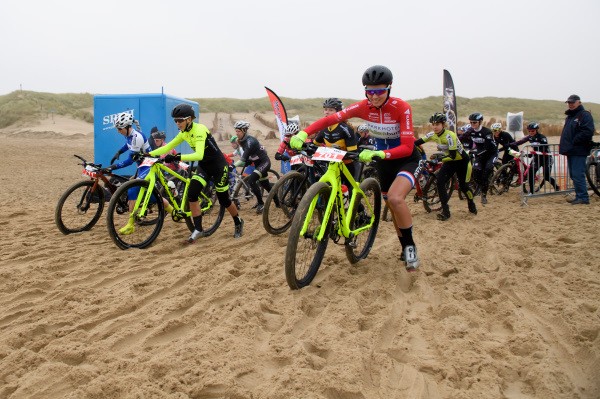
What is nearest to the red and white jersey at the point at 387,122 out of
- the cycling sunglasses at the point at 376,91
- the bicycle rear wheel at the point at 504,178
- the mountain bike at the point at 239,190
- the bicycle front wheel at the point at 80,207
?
the cycling sunglasses at the point at 376,91

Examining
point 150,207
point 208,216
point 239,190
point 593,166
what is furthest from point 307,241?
point 593,166

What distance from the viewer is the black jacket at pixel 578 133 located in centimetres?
976

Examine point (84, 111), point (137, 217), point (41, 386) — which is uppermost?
point (84, 111)

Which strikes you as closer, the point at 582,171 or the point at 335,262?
the point at 335,262

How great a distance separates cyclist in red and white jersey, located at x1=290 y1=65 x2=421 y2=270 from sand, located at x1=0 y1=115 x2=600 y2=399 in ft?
1.91

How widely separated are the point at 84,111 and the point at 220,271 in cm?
4018

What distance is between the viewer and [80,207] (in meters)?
7.36

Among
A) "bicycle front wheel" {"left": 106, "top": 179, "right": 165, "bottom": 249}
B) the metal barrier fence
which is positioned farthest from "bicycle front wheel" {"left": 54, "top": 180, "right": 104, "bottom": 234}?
the metal barrier fence

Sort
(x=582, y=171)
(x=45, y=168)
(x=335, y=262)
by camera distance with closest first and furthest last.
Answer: (x=335, y=262) < (x=582, y=171) < (x=45, y=168)

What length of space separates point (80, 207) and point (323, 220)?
14.9 ft

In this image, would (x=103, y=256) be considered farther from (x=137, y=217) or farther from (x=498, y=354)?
(x=498, y=354)

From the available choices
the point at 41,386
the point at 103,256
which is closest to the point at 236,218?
the point at 103,256

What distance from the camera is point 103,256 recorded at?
6000 millimetres

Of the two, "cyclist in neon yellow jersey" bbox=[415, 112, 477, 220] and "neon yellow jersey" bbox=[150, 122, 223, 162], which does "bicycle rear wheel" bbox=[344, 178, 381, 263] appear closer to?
"neon yellow jersey" bbox=[150, 122, 223, 162]
